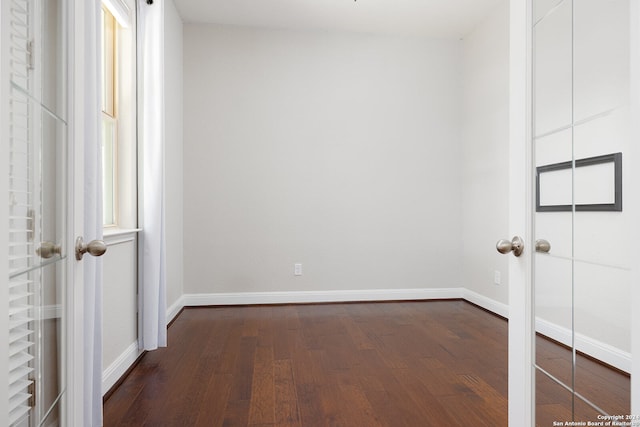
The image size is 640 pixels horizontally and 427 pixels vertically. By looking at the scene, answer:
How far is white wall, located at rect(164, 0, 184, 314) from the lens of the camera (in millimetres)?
3234

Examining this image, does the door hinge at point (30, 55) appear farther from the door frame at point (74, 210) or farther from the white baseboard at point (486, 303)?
the white baseboard at point (486, 303)

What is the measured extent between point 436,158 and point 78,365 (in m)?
3.85

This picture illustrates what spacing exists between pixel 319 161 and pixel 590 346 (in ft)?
10.9

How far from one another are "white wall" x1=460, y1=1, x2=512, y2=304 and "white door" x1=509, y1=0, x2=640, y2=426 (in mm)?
2519

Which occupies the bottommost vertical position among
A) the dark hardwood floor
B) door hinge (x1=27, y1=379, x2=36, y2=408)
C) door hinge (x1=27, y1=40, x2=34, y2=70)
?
the dark hardwood floor

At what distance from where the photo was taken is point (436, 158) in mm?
4203

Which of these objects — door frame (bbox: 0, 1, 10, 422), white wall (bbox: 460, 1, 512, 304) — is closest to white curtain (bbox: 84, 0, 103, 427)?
door frame (bbox: 0, 1, 10, 422)

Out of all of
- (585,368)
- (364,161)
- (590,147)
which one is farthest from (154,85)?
(585,368)

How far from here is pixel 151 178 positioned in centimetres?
253

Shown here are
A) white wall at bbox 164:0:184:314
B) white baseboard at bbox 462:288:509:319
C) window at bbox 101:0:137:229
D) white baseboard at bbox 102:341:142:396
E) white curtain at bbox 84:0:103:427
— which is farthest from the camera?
white baseboard at bbox 462:288:509:319

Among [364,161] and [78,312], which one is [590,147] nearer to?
[78,312]

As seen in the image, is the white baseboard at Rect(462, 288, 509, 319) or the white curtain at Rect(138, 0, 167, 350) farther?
the white baseboard at Rect(462, 288, 509, 319)

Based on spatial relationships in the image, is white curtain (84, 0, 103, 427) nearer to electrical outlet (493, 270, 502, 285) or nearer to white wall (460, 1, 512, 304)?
white wall (460, 1, 512, 304)

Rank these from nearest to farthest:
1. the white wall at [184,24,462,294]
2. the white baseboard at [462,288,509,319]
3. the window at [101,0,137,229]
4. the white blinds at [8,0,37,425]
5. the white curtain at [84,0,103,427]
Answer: the white blinds at [8,0,37,425]
the white curtain at [84,0,103,427]
the window at [101,0,137,229]
the white baseboard at [462,288,509,319]
the white wall at [184,24,462,294]
